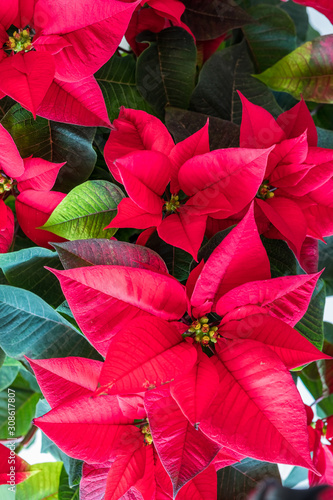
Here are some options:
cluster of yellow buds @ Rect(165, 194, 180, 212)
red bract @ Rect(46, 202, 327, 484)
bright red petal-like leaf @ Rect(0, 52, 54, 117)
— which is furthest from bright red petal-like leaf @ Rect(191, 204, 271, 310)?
bright red petal-like leaf @ Rect(0, 52, 54, 117)

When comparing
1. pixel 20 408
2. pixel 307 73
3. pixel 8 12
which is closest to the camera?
pixel 8 12

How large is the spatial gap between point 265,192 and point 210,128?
0.11 m

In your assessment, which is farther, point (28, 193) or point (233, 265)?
point (28, 193)

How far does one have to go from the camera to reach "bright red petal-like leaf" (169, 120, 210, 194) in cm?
43

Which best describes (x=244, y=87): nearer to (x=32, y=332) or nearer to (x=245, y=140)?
(x=245, y=140)

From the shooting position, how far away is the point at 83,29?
437 millimetres

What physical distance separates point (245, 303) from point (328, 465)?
1.10 ft

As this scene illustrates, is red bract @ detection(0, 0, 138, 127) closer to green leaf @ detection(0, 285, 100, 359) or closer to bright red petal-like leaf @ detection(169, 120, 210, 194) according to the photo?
bright red petal-like leaf @ detection(169, 120, 210, 194)

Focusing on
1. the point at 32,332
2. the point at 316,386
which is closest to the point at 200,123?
the point at 32,332

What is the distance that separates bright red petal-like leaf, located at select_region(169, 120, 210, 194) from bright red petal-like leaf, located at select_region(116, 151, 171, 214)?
0.05ft

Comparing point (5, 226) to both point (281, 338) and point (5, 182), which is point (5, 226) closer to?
point (5, 182)

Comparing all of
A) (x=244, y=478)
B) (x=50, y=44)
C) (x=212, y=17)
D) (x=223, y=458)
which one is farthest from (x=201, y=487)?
(x=212, y=17)

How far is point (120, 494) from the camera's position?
1.32 ft

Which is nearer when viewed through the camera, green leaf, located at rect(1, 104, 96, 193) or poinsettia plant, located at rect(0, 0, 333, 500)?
poinsettia plant, located at rect(0, 0, 333, 500)
